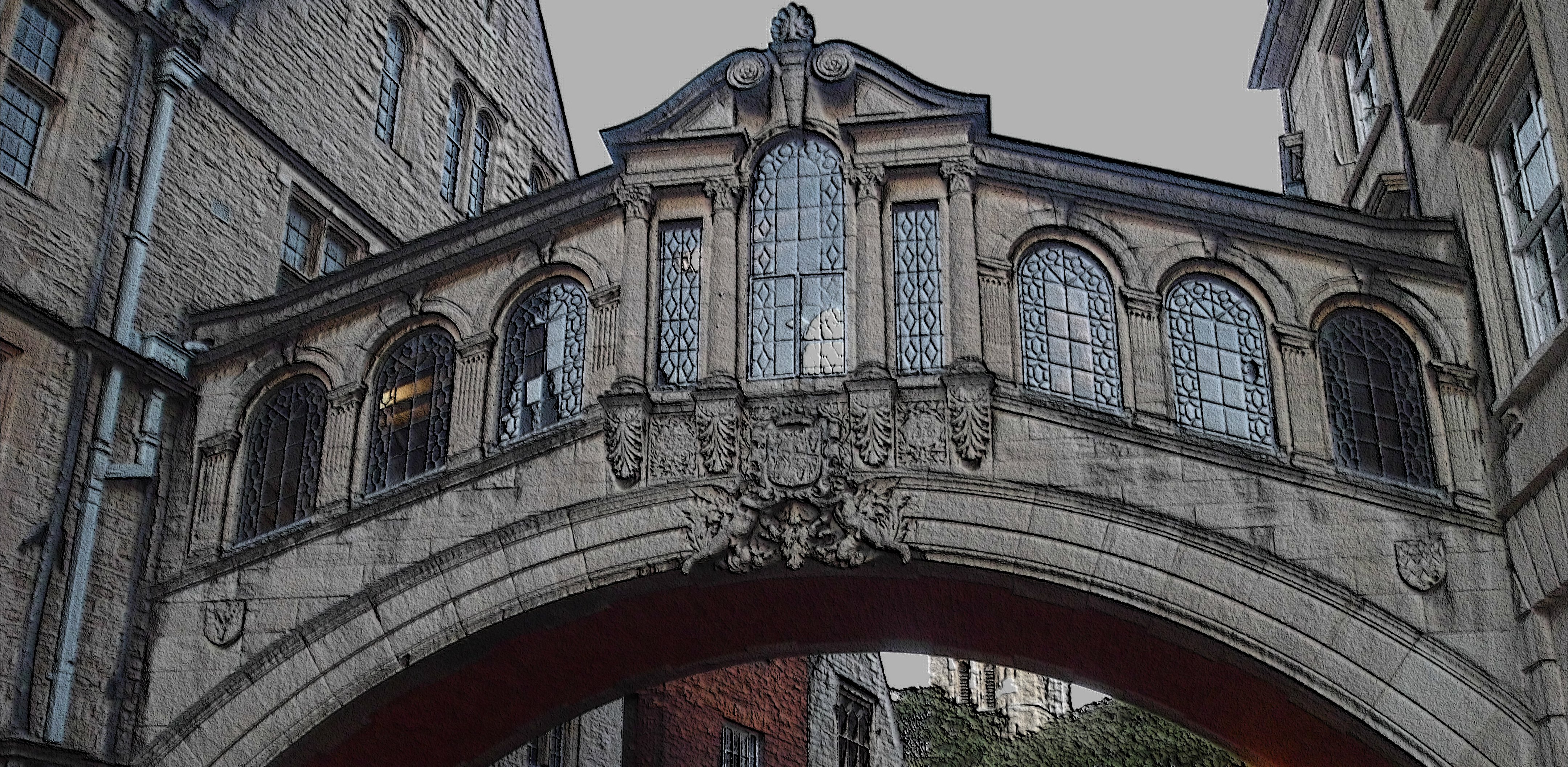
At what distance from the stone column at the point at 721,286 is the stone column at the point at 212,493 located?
445cm

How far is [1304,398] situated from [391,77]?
1198 centimetres

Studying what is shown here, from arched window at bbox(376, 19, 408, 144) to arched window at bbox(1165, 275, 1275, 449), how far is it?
10244mm

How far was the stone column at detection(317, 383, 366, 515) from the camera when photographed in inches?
537

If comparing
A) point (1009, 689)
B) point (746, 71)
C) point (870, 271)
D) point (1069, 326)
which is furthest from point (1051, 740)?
point (1009, 689)

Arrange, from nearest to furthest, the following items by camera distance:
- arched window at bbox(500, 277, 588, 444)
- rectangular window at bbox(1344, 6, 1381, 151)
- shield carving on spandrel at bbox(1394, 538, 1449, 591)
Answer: shield carving on spandrel at bbox(1394, 538, 1449, 591) → arched window at bbox(500, 277, 588, 444) → rectangular window at bbox(1344, 6, 1381, 151)

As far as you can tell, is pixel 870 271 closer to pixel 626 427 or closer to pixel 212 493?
pixel 626 427

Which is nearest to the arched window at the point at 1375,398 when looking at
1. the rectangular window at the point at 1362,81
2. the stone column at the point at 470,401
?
the rectangular window at the point at 1362,81

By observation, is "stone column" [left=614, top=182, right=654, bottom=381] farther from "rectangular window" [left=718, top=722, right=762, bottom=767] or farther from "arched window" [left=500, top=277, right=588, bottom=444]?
"rectangular window" [left=718, top=722, right=762, bottom=767]

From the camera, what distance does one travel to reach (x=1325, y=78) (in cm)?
1661

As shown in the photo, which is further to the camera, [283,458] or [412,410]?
[283,458]

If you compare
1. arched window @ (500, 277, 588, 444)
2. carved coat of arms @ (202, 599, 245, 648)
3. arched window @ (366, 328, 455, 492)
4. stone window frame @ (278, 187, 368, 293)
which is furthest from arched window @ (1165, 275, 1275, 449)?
stone window frame @ (278, 187, 368, 293)

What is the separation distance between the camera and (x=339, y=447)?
13.8 metres

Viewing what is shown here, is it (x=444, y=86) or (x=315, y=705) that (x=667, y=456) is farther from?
(x=444, y=86)

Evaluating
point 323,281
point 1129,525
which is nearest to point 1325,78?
point 1129,525
